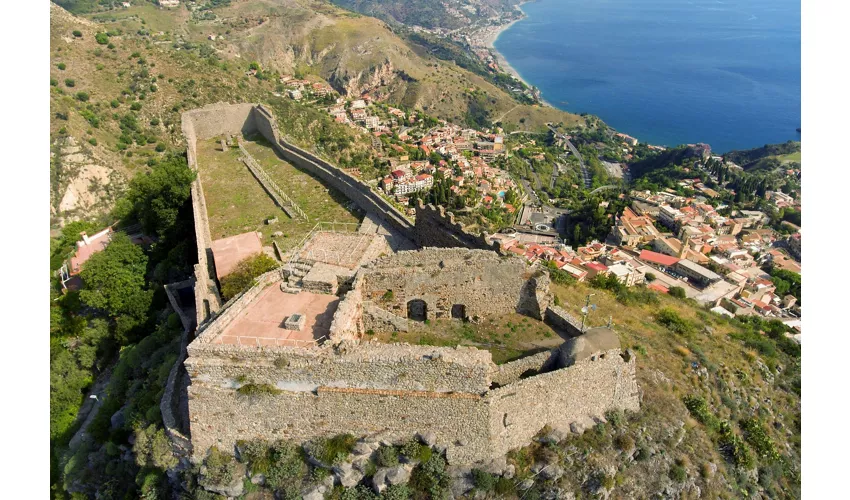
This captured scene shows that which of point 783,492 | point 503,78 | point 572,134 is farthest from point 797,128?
point 783,492

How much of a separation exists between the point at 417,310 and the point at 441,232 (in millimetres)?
3989

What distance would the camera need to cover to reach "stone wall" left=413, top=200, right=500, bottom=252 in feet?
53.2

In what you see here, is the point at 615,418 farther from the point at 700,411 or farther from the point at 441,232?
the point at 441,232

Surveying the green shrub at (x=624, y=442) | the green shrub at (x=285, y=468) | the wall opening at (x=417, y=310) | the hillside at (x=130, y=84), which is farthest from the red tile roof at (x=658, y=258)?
the green shrub at (x=285, y=468)

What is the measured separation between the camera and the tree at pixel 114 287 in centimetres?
2070

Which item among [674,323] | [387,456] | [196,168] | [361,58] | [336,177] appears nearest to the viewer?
[387,456]

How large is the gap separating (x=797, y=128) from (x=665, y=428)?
19641 cm

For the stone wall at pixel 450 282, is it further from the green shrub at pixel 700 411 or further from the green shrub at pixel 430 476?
the green shrub at pixel 700 411

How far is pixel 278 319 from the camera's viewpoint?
40.9 ft

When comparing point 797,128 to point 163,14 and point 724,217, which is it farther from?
point 163,14

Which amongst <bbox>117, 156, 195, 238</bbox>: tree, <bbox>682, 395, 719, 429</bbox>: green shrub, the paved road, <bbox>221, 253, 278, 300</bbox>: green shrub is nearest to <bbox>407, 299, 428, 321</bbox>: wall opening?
<bbox>221, 253, 278, 300</bbox>: green shrub

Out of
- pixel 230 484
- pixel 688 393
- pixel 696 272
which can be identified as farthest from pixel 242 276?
pixel 696 272

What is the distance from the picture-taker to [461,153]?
116m

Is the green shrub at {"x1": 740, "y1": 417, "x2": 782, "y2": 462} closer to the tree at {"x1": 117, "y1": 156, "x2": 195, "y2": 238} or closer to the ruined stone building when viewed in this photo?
the ruined stone building
